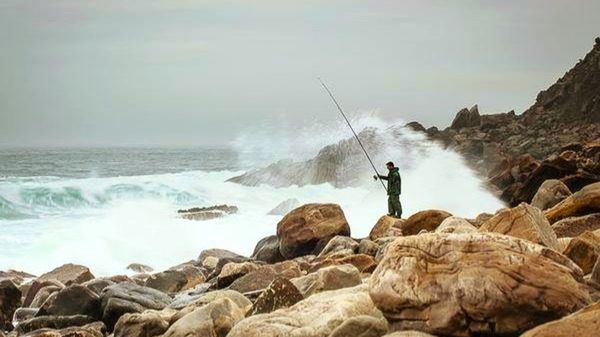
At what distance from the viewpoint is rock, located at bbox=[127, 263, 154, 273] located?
15211 mm

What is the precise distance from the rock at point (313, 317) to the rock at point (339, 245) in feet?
16.9

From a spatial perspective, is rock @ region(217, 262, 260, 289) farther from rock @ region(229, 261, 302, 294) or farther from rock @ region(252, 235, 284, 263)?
rock @ region(252, 235, 284, 263)

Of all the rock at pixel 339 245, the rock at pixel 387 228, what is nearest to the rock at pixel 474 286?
the rock at pixel 339 245

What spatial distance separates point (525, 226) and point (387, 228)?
648cm

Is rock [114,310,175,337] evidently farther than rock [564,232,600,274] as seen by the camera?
Yes

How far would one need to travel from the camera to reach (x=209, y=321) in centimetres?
606

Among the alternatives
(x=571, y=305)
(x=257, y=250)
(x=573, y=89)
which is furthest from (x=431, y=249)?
(x=573, y=89)

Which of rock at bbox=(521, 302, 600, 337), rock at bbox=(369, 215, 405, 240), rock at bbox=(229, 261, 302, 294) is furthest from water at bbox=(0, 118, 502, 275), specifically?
rock at bbox=(521, 302, 600, 337)

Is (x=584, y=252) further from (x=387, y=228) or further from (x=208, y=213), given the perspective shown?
(x=208, y=213)

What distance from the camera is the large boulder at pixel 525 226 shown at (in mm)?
5988

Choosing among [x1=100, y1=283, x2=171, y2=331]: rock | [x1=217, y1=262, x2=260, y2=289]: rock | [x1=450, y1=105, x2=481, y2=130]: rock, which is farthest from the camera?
[x1=450, y1=105, x2=481, y2=130]: rock

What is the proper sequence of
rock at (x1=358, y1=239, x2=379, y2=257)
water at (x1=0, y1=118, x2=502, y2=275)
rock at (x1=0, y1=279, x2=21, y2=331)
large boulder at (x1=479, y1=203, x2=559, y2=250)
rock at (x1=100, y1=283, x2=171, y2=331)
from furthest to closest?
water at (x1=0, y1=118, x2=502, y2=275)
rock at (x1=358, y1=239, x2=379, y2=257)
rock at (x1=0, y1=279, x2=21, y2=331)
rock at (x1=100, y1=283, x2=171, y2=331)
large boulder at (x1=479, y1=203, x2=559, y2=250)

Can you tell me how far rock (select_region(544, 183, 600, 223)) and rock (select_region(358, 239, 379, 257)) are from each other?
2205 millimetres

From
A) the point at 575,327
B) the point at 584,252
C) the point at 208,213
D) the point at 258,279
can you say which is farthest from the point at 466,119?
the point at 575,327
